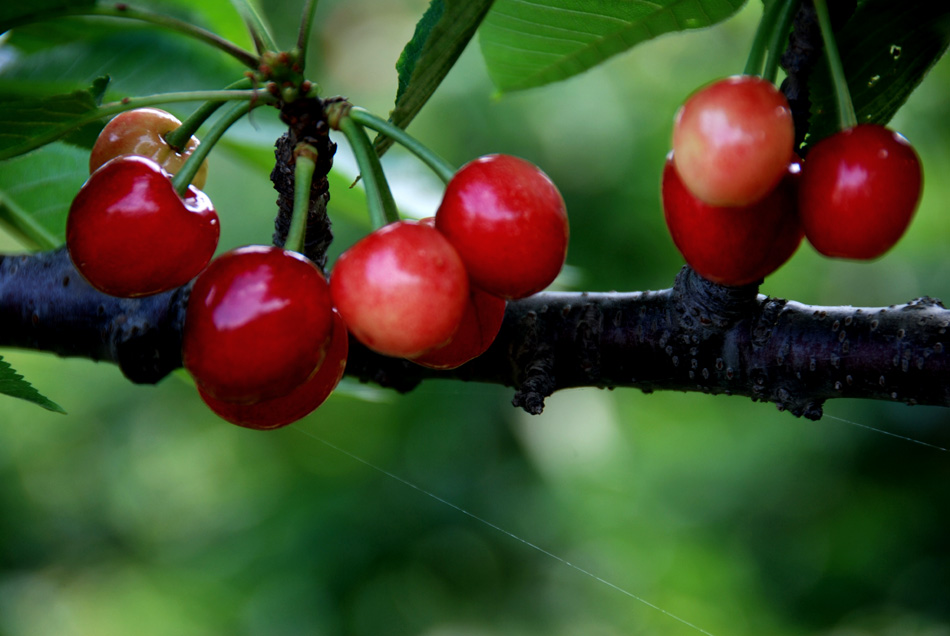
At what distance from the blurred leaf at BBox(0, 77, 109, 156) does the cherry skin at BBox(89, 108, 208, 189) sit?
0.09ft

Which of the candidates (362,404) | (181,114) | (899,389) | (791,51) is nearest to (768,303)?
(899,389)

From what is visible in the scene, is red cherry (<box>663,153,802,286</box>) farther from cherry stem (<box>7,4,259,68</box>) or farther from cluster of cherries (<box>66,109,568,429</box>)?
cherry stem (<box>7,4,259,68</box>)

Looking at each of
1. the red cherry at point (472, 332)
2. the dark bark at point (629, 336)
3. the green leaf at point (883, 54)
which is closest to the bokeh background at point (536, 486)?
the dark bark at point (629, 336)

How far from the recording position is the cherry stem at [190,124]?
64 centimetres

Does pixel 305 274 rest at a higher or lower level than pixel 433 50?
lower

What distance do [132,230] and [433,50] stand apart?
0.84 ft

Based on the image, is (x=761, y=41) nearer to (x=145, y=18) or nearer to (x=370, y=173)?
(x=370, y=173)

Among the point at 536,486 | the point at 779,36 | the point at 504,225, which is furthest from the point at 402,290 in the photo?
the point at 536,486

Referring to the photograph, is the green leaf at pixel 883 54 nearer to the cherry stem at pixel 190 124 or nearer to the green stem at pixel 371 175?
the green stem at pixel 371 175

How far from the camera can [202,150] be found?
1.88 feet

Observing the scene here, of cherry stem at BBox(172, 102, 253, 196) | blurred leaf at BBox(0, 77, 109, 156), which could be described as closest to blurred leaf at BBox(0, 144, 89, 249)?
blurred leaf at BBox(0, 77, 109, 156)

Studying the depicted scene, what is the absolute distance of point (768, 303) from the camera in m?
0.76

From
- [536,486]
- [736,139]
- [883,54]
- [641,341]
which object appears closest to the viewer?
[736,139]

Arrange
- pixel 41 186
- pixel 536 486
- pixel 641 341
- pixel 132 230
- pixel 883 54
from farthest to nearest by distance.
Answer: pixel 536 486
pixel 41 186
pixel 641 341
pixel 883 54
pixel 132 230
